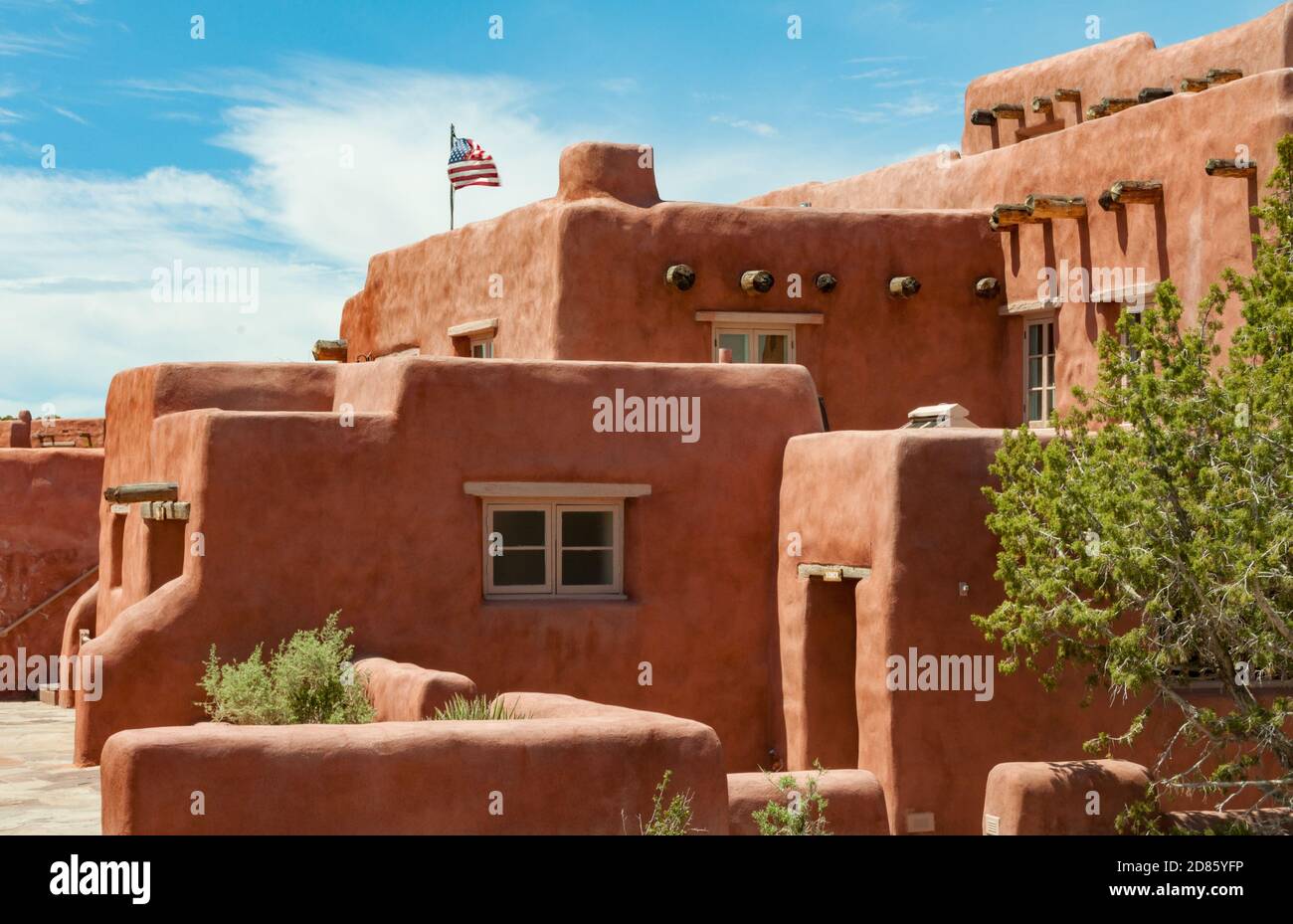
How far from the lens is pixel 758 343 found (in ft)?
58.7

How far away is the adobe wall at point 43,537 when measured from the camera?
76.3 feet

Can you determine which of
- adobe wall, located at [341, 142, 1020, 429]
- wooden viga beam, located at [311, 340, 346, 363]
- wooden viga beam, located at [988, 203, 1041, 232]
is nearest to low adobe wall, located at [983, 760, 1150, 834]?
adobe wall, located at [341, 142, 1020, 429]

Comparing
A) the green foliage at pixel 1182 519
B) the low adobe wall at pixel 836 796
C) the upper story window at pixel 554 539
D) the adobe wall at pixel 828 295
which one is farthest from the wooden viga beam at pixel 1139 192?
the low adobe wall at pixel 836 796

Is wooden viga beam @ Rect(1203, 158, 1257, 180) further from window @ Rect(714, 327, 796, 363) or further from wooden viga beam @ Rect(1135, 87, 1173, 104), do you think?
window @ Rect(714, 327, 796, 363)

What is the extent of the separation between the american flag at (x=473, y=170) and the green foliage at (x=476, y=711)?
11.8m

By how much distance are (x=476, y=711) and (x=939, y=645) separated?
3.70 meters

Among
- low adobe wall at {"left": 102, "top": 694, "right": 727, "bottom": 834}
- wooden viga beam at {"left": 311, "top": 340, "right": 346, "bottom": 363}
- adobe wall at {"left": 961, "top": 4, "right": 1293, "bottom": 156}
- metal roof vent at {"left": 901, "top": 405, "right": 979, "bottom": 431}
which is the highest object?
adobe wall at {"left": 961, "top": 4, "right": 1293, "bottom": 156}

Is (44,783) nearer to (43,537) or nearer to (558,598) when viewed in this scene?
(558,598)

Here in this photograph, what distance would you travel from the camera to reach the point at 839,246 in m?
18.0

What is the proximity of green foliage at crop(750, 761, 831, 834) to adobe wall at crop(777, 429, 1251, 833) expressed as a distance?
3.37 ft

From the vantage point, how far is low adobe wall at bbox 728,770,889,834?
1048 cm

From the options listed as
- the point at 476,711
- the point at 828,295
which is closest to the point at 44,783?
the point at 476,711

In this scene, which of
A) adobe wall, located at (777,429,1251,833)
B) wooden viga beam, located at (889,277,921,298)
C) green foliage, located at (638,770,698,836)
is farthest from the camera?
wooden viga beam, located at (889,277,921,298)
